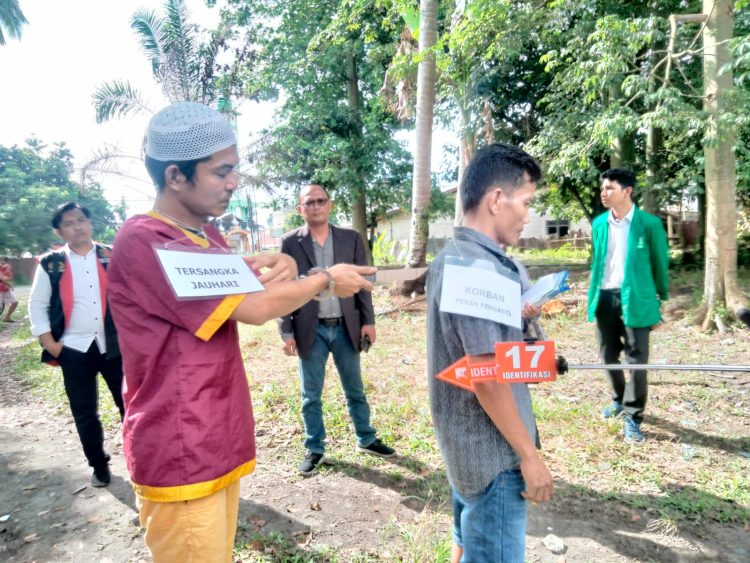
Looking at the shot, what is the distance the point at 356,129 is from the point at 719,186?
9130mm

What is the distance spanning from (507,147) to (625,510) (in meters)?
2.43

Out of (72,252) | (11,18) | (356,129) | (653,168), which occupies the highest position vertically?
(11,18)

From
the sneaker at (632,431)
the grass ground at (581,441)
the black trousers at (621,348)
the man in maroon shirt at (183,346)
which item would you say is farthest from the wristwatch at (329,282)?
the sneaker at (632,431)

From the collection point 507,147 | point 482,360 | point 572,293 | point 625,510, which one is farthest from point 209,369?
point 572,293

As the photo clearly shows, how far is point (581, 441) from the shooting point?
11.6ft

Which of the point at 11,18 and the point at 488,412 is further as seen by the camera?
the point at 11,18

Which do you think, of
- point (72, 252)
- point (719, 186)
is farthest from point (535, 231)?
point (72, 252)

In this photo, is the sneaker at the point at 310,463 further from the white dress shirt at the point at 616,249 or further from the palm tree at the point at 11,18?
the palm tree at the point at 11,18

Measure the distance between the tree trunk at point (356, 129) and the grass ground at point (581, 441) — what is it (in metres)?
7.70

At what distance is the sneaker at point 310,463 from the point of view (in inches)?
130

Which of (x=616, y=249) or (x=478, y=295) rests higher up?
(x=616, y=249)

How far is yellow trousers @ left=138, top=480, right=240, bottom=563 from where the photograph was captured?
1446mm

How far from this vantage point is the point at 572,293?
9.05m

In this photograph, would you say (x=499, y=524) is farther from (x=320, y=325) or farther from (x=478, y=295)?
(x=320, y=325)
